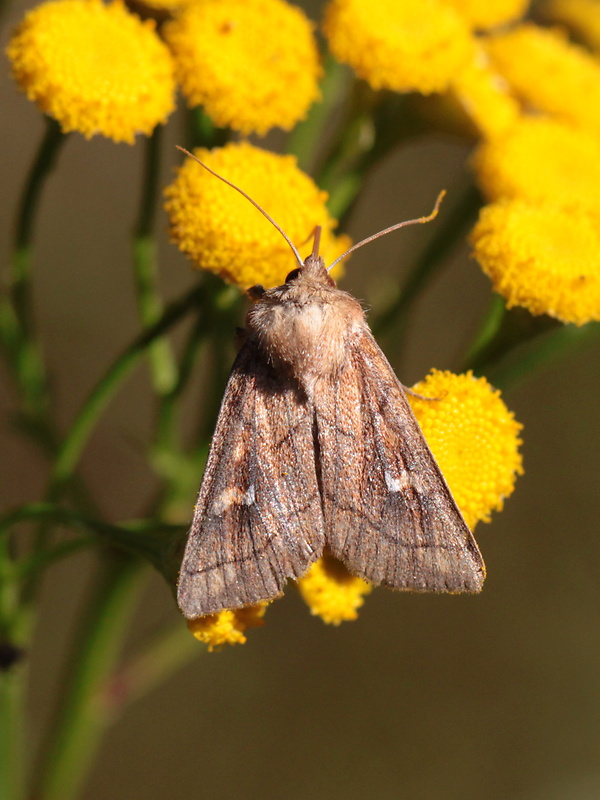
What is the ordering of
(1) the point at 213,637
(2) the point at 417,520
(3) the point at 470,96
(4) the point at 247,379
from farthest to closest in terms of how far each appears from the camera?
(3) the point at 470,96 → (4) the point at 247,379 → (2) the point at 417,520 → (1) the point at 213,637

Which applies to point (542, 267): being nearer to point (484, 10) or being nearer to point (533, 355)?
point (533, 355)

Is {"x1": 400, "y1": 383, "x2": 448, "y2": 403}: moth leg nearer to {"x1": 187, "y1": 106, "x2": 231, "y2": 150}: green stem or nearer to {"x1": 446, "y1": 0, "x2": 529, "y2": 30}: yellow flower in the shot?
{"x1": 187, "y1": 106, "x2": 231, "y2": 150}: green stem

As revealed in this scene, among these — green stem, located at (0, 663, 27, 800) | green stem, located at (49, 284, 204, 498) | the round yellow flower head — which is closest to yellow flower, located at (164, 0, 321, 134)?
green stem, located at (49, 284, 204, 498)

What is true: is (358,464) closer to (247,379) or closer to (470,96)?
(247,379)

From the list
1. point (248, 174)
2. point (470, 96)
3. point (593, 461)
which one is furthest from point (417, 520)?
point (593, 461)

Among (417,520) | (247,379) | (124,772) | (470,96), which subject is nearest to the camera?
(417,520)

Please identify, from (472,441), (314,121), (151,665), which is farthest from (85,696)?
(314,121)
